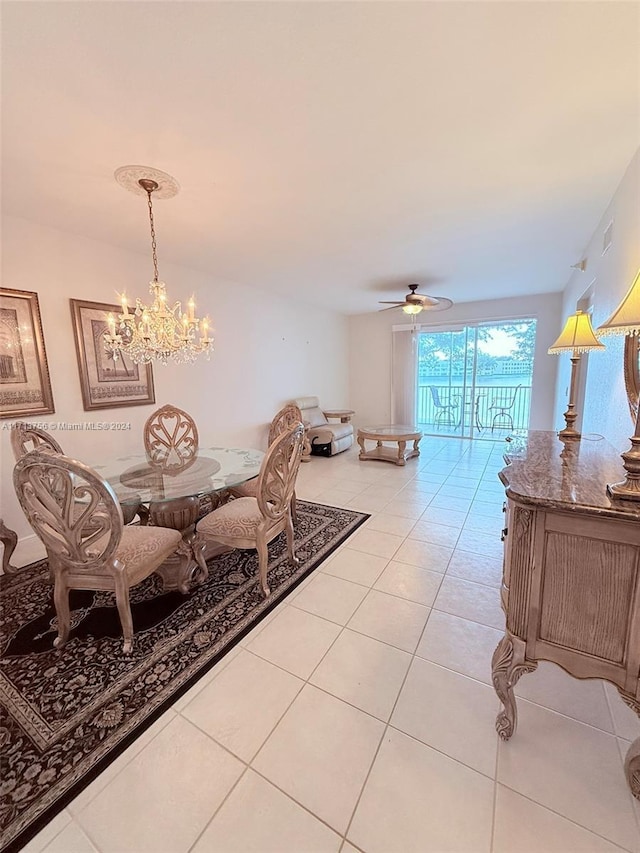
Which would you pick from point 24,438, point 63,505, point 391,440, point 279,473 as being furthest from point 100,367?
point 391,440

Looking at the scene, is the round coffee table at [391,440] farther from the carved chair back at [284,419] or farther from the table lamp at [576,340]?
the table lamp at [576,340]

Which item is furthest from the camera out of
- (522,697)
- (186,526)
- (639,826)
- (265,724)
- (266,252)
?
(266,252)

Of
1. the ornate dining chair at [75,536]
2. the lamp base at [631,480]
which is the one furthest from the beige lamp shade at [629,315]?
the ornate dining chair at [75,536]

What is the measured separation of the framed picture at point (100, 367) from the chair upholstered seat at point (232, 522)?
1.79 meters

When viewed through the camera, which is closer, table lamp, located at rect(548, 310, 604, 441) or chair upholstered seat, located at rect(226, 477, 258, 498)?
table lamp, located at rect(548, 310, 604, 441)

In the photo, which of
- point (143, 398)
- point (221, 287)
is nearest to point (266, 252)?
point (221, 287)

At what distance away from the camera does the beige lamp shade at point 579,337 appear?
6.34ft

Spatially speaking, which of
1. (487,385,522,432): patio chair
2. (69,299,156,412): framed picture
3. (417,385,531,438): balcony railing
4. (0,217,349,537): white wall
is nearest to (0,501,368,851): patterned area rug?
(0,217,349,537): white wall

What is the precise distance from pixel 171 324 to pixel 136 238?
4.02ft

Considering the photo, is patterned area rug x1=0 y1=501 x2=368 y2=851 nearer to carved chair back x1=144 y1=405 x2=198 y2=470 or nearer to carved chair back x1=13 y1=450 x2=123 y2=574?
carved chair back x1=13 y1=450 x2=123 y2=574

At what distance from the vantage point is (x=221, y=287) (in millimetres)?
4203

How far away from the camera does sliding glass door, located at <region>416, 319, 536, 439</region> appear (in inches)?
243

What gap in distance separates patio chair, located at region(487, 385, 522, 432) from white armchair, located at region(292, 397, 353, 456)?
10.2 feet

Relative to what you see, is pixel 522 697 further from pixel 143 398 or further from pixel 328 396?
pixel 328 396
